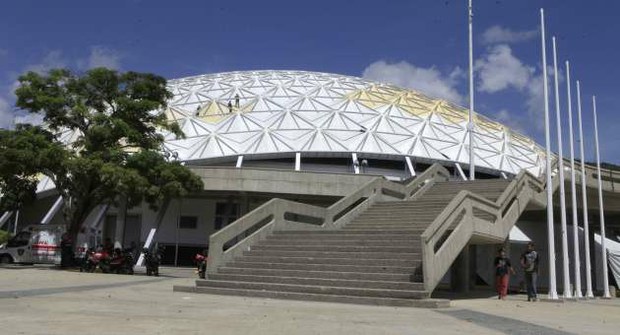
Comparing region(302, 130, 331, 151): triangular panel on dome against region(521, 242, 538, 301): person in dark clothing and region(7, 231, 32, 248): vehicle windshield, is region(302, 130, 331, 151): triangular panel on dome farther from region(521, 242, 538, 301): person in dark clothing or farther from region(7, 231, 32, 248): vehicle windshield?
region(521, 242, 538, 301): person in dark clothing

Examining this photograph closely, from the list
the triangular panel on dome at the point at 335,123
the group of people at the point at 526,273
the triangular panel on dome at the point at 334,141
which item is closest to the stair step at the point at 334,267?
the group of people at the point at 526,273

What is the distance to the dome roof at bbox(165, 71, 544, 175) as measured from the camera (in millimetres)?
36094

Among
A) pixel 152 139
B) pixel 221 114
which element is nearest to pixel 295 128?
pixel 221 114

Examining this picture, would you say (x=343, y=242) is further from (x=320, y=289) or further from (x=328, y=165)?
(x=328, y=165)

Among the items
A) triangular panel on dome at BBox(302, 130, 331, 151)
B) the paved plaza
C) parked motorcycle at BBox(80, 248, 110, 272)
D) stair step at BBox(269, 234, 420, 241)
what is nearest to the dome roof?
triangular panel on dome at BBox(302, 130, 331, 151)

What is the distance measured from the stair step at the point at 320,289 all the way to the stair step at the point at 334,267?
989mm

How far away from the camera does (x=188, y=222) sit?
36000 millimetres

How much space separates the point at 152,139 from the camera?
26.5m

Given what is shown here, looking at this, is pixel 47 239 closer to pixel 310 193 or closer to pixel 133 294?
pixel 310 193

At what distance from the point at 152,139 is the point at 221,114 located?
549 inches

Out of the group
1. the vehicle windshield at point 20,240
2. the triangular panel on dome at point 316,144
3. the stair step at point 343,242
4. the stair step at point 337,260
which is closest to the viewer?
the stair step at point 337,260

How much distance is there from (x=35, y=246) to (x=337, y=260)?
20732mm

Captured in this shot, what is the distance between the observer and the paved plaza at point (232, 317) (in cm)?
821

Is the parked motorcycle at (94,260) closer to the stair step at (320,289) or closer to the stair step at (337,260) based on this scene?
the stair step at (337,260)
